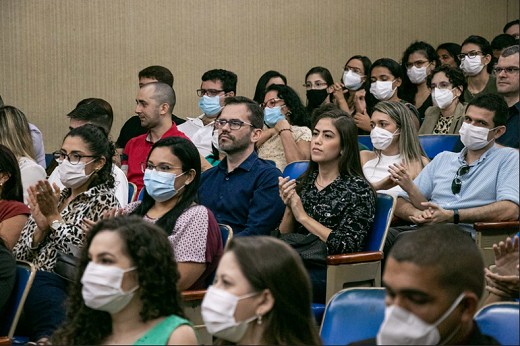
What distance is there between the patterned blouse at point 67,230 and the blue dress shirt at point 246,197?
0.56 metres

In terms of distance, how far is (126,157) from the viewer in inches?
187

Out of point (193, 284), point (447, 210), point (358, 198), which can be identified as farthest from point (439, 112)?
point (193, 284)

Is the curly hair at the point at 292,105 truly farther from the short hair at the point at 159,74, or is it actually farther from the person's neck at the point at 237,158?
the person's neck at the point at 237,158

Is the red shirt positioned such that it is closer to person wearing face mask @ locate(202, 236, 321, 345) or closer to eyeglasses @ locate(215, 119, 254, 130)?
eyeglasses @ locate(215, 119, 254, 130)

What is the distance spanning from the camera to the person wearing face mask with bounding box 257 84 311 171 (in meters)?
4.61

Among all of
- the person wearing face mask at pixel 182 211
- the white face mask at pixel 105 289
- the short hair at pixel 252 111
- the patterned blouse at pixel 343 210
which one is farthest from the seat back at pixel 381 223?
the white face mask at pixel 105 289

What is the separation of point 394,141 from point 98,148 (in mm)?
1759

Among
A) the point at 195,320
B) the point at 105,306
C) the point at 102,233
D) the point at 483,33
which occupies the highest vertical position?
the point at 483,33

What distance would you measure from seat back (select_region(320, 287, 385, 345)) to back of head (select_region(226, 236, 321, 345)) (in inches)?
10.3

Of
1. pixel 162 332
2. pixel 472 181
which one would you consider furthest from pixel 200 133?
pixel 162 332

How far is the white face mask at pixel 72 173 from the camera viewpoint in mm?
3080

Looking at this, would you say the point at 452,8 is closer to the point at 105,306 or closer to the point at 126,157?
the point at 126,157

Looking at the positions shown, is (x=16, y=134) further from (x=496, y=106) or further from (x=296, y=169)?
(x=496, y=106)

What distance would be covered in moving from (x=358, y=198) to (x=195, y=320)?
0.99m
